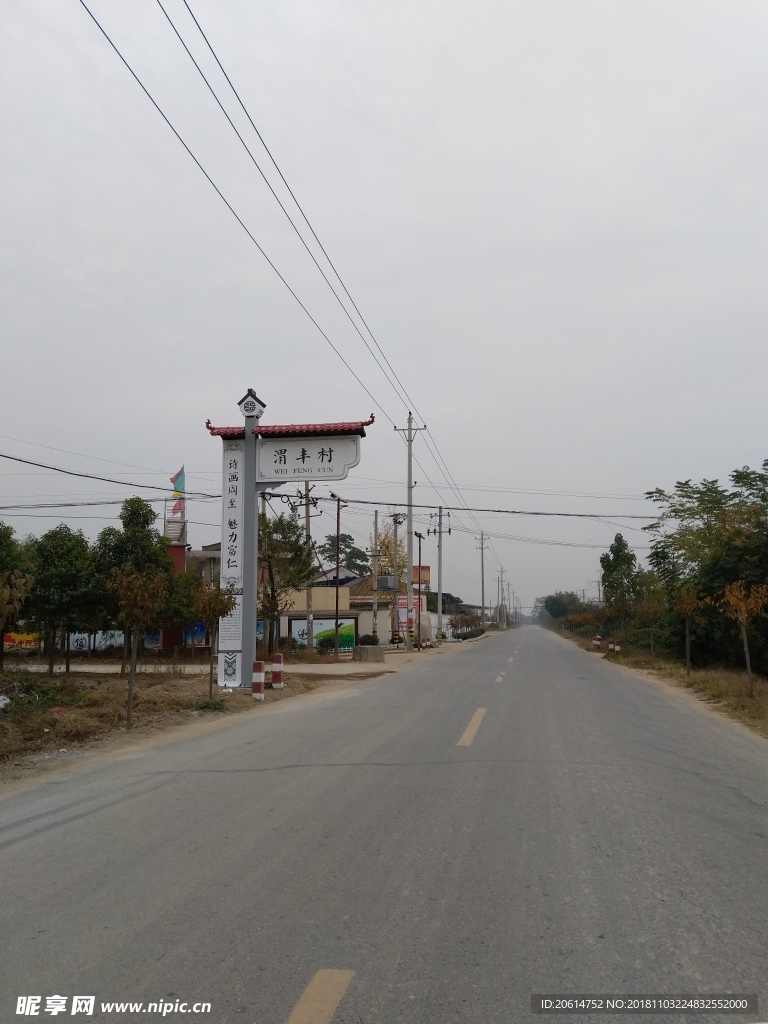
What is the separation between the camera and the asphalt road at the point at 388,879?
157 inches

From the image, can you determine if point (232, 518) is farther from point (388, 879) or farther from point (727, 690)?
point (388, 879)

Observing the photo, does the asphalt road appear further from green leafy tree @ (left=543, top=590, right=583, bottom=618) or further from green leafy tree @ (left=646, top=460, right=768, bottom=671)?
green leafy tree @ (left=543, top=590, right=583, bottom=618)

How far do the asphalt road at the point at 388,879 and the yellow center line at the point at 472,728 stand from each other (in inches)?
19.4

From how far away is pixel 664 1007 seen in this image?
3.76 meters

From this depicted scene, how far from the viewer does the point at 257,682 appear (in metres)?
19.2

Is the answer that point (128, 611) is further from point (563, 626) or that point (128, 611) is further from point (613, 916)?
point (563, 626)

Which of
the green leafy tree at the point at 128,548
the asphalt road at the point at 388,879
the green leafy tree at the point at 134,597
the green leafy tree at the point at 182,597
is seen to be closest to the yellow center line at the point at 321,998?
the asphalt road at the point at 388,879

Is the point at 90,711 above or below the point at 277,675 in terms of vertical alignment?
below

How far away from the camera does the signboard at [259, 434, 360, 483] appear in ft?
67.2

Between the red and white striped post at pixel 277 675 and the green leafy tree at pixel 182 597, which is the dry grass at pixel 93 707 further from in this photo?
the green leafy tree at pixel 182 597

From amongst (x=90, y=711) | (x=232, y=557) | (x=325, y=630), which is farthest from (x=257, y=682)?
(x=325, y=630)

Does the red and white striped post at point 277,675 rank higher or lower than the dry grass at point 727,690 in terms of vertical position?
higher

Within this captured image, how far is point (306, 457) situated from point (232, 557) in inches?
127

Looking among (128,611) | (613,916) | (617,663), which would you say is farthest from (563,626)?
(613,916)
